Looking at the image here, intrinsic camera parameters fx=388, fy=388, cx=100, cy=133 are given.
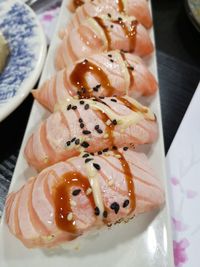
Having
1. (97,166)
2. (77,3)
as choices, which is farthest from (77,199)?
(77,3)

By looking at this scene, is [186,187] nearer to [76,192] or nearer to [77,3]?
[76,192]

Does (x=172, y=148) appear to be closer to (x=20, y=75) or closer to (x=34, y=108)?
(x=34, y=108)

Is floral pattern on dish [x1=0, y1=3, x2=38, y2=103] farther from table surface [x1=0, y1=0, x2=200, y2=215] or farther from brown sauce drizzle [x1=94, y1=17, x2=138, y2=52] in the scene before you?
brown sauce drizzle [x1=94, y1=17, x2=138, y2=52]

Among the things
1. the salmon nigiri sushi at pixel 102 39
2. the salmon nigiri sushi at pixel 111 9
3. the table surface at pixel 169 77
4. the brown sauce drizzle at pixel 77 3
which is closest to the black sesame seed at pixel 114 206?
the table surface at pixel 169 77

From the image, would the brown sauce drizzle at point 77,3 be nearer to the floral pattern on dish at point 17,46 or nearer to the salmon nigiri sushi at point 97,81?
the floral pattern on dish at point 17,46

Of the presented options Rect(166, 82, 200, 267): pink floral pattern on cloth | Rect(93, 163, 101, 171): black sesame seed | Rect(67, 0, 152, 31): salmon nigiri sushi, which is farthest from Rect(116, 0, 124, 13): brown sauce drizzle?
Rect(93, 163, 101, 171): black sesame seed
